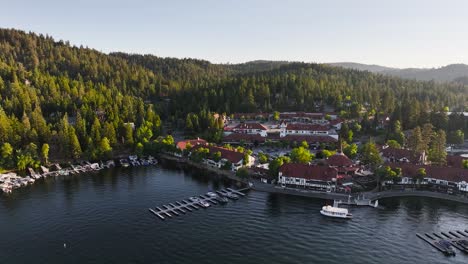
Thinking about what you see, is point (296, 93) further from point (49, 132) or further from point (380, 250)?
point (380, 250)

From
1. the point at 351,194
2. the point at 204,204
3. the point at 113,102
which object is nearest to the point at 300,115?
the point at 113,102

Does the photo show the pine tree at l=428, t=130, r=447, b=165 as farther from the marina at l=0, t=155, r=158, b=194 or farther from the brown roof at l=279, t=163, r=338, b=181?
the marina at l=0, t=155, r=158, b=194

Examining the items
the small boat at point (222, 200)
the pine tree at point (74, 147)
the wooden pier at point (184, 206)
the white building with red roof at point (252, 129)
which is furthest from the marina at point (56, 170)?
the white building with red roof at point (252, 129)

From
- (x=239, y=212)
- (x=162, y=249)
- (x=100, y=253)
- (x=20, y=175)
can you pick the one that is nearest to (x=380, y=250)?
(x=239, y=212)

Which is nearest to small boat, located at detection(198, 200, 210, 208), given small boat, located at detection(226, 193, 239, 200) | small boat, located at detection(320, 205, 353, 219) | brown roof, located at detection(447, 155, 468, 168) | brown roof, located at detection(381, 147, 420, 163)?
small boat, located at detection(226, 193, 239, 200)

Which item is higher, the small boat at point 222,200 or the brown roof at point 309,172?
the brown roof at point 309,172

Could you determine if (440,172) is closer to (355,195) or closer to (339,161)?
(339,161)

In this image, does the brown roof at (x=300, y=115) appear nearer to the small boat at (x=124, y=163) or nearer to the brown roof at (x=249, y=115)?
the brown roof at (x=249, y=115)
